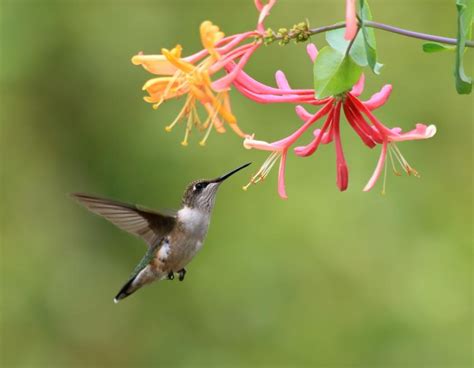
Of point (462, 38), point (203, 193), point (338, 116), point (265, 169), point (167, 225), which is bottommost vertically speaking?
point (167, 225)

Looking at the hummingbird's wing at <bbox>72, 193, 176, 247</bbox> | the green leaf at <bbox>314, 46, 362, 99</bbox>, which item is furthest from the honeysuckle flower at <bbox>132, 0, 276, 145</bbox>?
the hummingbird's wing at <bbox>72, 193, 176, 247</bbox>

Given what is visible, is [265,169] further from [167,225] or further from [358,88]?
[167,225]

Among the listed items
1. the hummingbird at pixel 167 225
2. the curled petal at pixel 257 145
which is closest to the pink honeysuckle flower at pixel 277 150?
the curled petal at pixel 257 145

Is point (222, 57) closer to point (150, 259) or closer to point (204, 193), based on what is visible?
point (204, 193)

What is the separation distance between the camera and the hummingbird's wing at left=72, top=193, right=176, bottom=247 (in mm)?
2377

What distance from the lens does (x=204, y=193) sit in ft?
8.18

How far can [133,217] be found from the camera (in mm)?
2555

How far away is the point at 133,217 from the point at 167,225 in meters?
0.15

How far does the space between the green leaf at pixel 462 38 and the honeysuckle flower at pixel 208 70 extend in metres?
0.33

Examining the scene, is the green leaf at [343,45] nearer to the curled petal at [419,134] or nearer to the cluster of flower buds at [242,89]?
the cluster of flower buds at [242,89]

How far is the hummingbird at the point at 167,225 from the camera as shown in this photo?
2.48 m

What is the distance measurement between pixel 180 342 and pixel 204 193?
2.72 meters

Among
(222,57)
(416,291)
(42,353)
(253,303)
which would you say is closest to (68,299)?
(42,353)

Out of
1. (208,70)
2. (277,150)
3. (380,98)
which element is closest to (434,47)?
(380,98)
